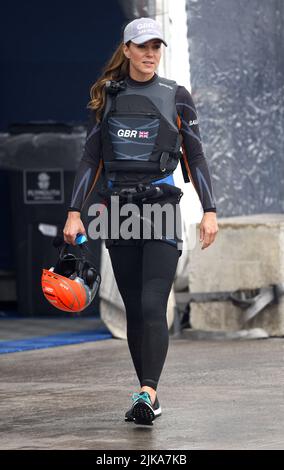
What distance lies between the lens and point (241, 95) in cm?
A: 1118

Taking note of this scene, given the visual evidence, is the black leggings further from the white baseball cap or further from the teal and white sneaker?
the white baseball cap

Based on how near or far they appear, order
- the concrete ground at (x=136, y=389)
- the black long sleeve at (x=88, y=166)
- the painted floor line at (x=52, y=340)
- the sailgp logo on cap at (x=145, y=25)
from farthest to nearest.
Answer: the painted floor line at (x=52, y=340), the black long sleeve at (x=88, y=166), the sailgp logo on cap at (x=145, y=25), the concrete ground at (x=136, y=389)

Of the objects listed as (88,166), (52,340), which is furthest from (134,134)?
(52,340)

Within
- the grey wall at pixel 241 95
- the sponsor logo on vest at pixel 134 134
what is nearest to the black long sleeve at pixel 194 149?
the sponsor logo on vest at pixel 134 134

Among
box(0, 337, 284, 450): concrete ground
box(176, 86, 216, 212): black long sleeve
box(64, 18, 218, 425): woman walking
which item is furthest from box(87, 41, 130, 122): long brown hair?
box(0, 337, 284, 450): concrete ground

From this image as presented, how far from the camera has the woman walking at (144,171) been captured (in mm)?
6359

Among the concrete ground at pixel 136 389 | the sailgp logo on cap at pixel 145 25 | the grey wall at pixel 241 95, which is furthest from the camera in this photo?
the grey wall at pixel 241 95

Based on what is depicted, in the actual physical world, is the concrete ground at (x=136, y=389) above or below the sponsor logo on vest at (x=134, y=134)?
below

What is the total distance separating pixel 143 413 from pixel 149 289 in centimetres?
54

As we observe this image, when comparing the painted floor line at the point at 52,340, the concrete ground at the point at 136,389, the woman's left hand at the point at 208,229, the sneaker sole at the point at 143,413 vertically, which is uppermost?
the woman's left hand at the point at 208,229

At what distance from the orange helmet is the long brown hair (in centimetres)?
63

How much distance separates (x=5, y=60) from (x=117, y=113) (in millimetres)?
7184

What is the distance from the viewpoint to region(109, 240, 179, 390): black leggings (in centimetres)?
634

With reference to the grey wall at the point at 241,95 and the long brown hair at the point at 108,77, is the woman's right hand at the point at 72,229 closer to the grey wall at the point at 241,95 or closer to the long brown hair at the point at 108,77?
the long brown hair at the point at 108,77
